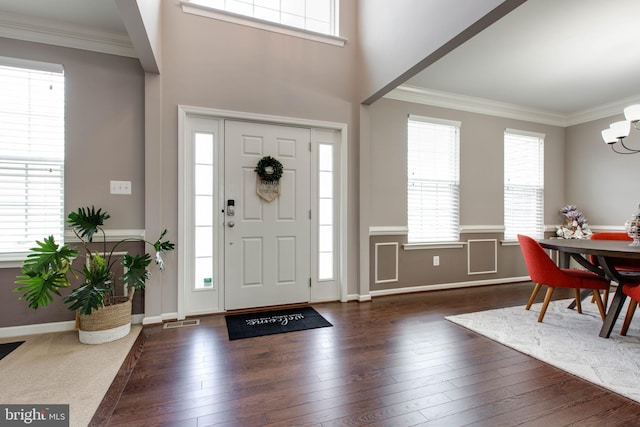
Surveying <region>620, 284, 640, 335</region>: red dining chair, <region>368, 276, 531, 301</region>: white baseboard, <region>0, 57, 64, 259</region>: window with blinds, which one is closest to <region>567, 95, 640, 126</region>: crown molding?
<region>368, 276, 531, 301</region>: white baseboard

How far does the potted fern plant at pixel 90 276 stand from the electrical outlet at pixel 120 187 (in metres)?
0.23

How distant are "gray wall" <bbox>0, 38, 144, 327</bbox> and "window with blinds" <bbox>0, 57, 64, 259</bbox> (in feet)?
0.33

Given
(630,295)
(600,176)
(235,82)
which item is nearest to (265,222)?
(235,82)

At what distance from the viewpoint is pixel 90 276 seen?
244 cm

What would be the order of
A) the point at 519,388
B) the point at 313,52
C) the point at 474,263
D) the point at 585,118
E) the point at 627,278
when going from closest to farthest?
the point at 519,388
the point at 627,278
the point at 313,52
the point at 474,263
the point at 585,118

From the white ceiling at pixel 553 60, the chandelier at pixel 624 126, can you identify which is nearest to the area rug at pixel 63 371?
the white ceiling at pixel 553 60

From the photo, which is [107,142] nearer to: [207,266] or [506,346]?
[207,266]

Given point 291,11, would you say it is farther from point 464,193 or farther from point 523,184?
point 523,184

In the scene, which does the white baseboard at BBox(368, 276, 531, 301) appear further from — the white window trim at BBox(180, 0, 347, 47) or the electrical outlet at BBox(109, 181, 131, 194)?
the white window trim at BBox(180, 0, 347, 47)

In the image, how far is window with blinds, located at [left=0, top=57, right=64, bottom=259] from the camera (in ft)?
8.70

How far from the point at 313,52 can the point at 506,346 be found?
138 inches

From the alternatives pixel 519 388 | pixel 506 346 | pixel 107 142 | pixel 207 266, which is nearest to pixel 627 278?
pixel 506 346

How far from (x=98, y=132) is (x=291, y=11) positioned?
8.10 feet

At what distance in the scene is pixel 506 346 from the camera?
2.44 metres
